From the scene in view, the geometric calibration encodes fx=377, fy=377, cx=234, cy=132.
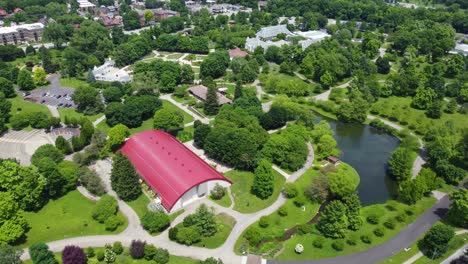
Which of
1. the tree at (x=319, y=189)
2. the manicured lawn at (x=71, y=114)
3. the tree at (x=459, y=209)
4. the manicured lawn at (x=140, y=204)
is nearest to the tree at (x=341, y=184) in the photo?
the tree at (x=319, y=189)

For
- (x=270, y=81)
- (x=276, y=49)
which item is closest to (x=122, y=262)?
(x=270, y=81)

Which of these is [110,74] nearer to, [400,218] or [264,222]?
[264,222]

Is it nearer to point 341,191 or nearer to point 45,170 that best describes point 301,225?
point 341,191

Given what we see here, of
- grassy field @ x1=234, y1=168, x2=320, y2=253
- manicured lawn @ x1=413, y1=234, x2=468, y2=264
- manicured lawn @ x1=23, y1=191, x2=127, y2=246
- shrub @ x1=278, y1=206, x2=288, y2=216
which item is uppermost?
manicured lawn @ x1=413, y1=234, x2=468, y2=264

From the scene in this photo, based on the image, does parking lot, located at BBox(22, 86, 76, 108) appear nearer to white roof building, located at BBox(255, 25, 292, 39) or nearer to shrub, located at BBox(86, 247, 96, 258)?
shrub, located at BBox(86, 247, 96, 258)

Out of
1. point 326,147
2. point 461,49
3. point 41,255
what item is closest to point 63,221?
point 41,255

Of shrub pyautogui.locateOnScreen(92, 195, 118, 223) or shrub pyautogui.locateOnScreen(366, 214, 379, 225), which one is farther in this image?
shrub pyautogui.locateOnScreen(366, 214, 379, 225)

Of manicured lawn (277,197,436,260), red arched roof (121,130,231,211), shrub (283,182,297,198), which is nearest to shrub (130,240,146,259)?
red arched roof (121,130,231,211)
